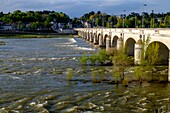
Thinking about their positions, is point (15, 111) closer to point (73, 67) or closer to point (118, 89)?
point (118, 89)

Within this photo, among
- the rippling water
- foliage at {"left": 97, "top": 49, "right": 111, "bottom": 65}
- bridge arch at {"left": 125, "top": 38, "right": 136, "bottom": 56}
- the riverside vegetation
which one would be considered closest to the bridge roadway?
bridge arch at {"left": 125, "top": 38, "right": 136, "bottom": 56}

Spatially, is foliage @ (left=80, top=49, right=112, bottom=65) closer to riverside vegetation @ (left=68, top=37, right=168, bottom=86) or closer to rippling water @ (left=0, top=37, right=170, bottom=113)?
riverside vegetation @ (left=68, top=37, right=168, bottom=86)

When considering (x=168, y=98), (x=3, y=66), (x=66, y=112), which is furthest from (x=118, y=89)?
(x=3, y=66)

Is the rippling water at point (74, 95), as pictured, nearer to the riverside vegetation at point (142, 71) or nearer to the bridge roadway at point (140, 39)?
the riverside vegetation at point (142, 71)

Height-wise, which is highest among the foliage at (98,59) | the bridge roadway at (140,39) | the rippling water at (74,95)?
the bridge roadway at (140,39)

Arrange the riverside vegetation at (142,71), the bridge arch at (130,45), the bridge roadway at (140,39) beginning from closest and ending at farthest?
the riverside vegetation at (142,71)
the bridge roadway at (140,39)
the bridge arch at (130,45)

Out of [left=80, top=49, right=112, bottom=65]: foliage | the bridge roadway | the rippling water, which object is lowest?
the rippling water

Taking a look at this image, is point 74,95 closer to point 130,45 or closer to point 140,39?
point 140,39

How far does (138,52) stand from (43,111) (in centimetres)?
2916

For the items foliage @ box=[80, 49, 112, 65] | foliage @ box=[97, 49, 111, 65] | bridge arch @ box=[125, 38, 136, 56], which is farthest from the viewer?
bridge arch @ box=[125, 38, 136, 56]

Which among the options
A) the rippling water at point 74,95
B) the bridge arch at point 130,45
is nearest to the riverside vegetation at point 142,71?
the rippling water at point 74,95

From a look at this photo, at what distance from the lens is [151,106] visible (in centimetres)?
3003

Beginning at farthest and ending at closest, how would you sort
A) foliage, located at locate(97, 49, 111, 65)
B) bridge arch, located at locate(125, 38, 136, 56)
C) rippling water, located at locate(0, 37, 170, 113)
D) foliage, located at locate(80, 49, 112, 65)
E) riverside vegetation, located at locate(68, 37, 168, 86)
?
bridge arch, located at locate(125, 38, 136, 56)
foliage, located at locate(97, 49, 111, 65)
foliage, located at locate(80, 49, 112, 65)
riverside vegetation, located at locate(68, 37, 168, 86)
rippling water, located at locate(0, 37, 170, 113)

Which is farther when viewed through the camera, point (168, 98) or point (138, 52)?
point (138, 52)
